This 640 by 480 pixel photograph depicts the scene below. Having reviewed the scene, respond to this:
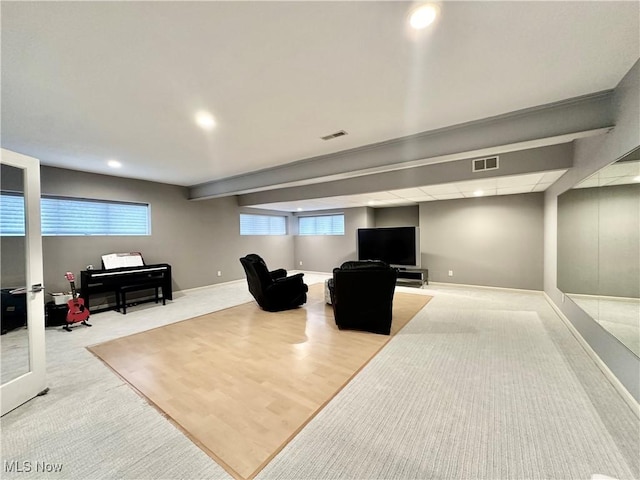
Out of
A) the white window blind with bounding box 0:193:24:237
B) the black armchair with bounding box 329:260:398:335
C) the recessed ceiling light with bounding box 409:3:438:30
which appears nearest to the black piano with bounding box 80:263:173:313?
the white window blind with bounding box 0:193:24:237

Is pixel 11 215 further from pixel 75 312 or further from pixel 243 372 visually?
pixel 243 372

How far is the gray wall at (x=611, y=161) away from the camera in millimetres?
1828

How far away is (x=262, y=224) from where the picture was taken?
27.6 feet

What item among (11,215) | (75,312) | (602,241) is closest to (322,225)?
(75,312)

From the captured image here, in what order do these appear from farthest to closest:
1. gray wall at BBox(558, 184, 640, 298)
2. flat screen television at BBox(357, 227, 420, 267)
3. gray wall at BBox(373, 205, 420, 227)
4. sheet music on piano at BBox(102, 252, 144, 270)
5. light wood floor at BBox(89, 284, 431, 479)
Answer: gray wall at BBox(373, 205, 420, 227), flat screen television at BBox(357, 227, 420, 267), sheet music on piano at BBox(102, 252, 144, 270), gray wall at BBox(558, 184, 640, 298), light wood floor at BBox(89, 284, 431, 479)

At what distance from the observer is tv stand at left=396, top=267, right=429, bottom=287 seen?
259 inches

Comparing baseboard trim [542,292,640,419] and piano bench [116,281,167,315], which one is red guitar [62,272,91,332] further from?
baseboard trim [542,292,640,419]

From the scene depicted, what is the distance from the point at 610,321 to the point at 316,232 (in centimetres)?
727

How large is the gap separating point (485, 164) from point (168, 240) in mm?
6458

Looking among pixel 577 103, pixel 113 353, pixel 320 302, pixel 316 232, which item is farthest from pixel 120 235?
pixel 577 103

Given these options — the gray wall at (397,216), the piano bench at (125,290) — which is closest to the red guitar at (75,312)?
the piano bench at (125,290)

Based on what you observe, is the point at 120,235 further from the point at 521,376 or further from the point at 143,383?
the point at 521,376

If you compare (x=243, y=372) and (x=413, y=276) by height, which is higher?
(x=413, y=276)

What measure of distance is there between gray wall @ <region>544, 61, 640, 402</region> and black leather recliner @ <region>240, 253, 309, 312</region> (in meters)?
3.85
